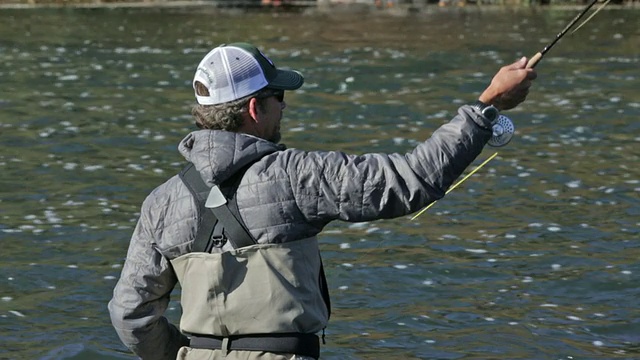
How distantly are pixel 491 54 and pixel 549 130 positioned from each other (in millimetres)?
7377

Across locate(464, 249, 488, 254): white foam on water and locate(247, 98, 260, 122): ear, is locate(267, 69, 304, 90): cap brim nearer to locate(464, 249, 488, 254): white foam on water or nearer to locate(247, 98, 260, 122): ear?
locate(247, 98, 260, 122): ear

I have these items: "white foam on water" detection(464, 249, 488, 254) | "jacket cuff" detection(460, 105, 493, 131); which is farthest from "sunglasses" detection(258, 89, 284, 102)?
"white foam on water" detection(464, 249, 488, 254)

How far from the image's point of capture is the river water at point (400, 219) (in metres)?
9.22

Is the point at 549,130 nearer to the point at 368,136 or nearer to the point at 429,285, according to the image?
the point at 368,136

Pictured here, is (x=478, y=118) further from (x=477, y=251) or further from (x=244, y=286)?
(x=477, y=251)

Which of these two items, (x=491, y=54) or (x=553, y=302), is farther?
(x=491, y=54)

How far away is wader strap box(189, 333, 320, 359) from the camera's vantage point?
14.5 ft

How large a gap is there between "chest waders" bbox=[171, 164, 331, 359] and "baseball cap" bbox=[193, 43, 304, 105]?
284 millimetres

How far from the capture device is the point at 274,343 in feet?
14.5

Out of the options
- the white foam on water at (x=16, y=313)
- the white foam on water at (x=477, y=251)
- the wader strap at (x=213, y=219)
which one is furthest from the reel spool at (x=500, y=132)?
the white foam on water at (x=477, y=251)

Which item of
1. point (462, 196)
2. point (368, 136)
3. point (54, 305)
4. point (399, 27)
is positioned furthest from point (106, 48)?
point (54, 305)

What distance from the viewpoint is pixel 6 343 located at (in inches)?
347

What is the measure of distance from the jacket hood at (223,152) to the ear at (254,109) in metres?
0.09

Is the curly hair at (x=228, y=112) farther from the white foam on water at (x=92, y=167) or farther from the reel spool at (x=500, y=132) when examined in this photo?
the white foam on water at (x=92, y=167)
